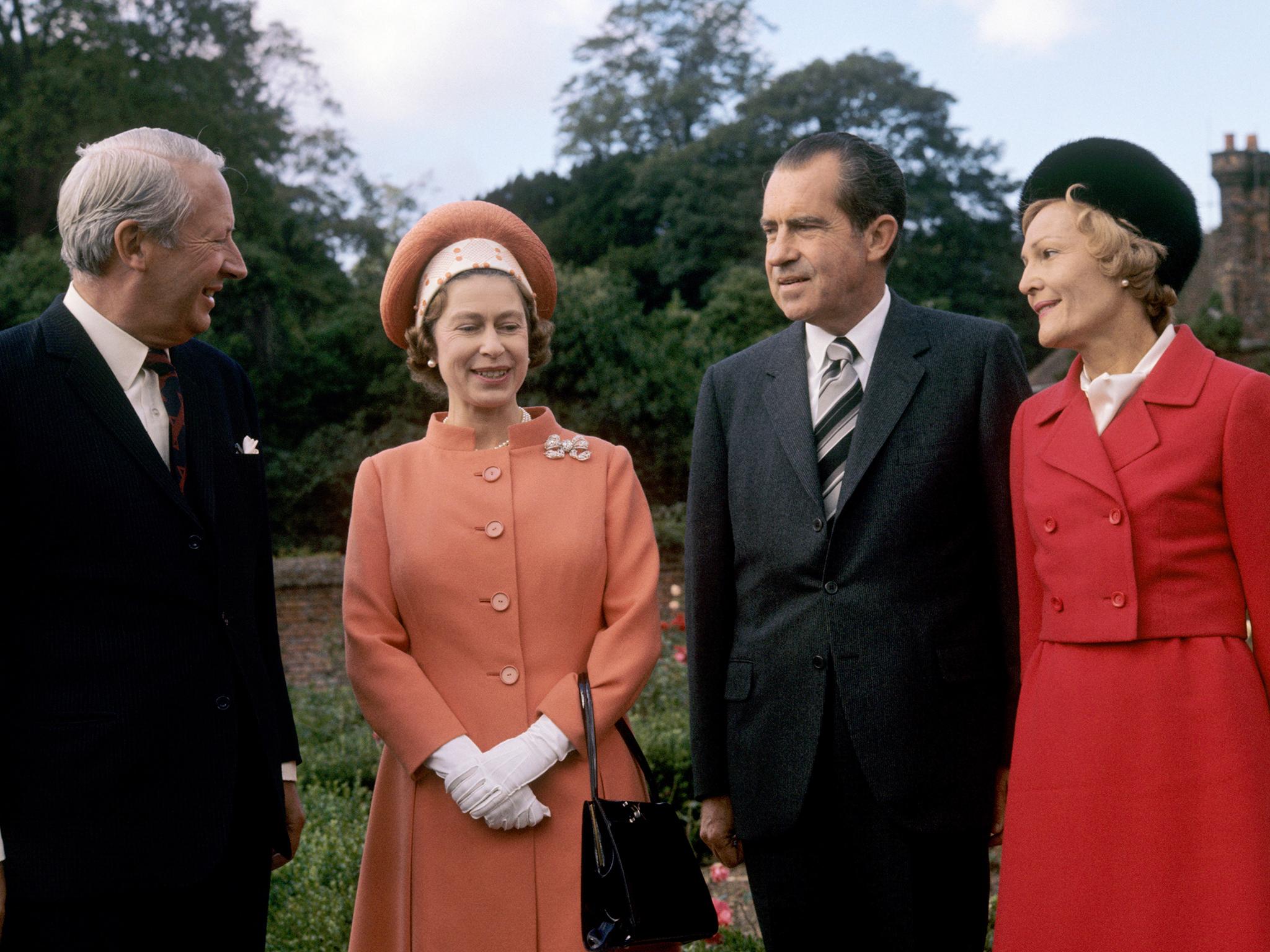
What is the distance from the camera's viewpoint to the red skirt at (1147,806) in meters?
2.30

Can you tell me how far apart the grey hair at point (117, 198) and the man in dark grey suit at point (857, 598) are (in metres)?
1.40

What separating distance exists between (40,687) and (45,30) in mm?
20319

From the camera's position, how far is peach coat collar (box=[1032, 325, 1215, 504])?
248cm

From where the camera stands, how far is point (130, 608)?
249 cm

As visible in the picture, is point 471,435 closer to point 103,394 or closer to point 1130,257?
point 103,394

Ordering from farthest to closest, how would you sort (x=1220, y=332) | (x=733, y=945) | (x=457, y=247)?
(x=1220, y=332) → (x=733, y=945) → (x=457, y=247)

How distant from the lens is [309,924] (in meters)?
4.57

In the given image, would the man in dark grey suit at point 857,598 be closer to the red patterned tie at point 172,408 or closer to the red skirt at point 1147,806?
the red skirt at point 1147,806

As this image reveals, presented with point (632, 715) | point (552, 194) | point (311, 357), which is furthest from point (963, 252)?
point (632, 715)

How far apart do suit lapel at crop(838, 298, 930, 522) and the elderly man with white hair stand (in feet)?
4.86

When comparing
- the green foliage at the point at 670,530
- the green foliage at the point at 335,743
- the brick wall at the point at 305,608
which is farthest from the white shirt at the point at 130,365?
the green foliage at the point at 670,530

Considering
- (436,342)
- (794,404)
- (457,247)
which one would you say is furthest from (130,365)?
(794,404)

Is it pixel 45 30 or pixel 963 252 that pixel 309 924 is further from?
pixel 963 252

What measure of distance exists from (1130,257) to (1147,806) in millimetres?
1144
